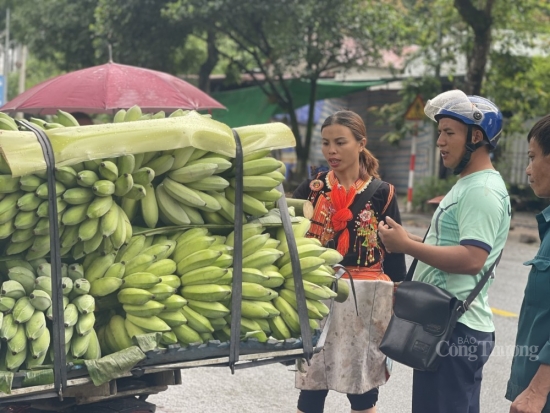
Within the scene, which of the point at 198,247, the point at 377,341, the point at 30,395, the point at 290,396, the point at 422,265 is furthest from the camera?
the point at 290,396

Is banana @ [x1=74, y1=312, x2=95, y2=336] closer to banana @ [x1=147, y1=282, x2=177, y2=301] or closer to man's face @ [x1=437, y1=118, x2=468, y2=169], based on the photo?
banana @ [x1=147, y1=282, x2=177, y2=301]

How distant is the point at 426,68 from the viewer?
16906 millimetres

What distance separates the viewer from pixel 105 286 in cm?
253

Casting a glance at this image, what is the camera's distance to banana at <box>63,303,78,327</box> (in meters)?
2.41

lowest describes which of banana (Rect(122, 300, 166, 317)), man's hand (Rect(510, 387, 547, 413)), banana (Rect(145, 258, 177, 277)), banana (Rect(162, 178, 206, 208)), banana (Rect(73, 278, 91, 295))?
man's hand (Rect(510, 387, 547, 413))

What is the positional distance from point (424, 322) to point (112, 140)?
4.31ft

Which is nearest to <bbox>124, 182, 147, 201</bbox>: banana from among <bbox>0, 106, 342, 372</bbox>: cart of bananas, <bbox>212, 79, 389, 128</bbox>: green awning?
<bbox>0, 106, 342, 372</bbox>: cart of bananas

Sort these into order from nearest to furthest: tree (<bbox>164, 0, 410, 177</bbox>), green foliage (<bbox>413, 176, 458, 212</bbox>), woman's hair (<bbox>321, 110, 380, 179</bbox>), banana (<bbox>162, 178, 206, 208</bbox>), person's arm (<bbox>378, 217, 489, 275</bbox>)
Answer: banana (<bbox>162, 178, 206, 208</bbox>)
person's arm (<bbox>378, 217, 489, 275</bbox>)
woman's hair (<bbox>321, 110, 380, 179</bbox>)
green foliage (<bbox>413, 176, 458, 212</bbox>)
tree (<bbox>164, 0, 410, 177</bbox>)

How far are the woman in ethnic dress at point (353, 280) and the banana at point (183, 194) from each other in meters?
1.15

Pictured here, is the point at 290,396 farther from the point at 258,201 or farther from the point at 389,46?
the point at 389,46

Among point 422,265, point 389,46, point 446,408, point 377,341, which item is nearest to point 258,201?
point 422,265

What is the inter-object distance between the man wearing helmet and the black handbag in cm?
6

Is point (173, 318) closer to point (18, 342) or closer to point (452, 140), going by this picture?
point (18, 342)

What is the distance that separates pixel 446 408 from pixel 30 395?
146 cm
